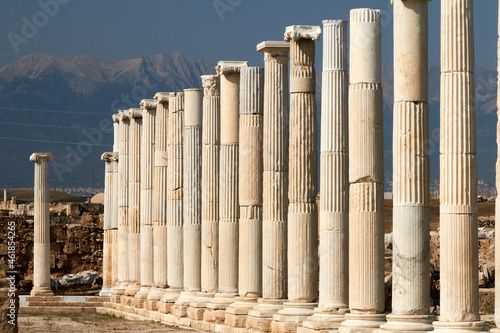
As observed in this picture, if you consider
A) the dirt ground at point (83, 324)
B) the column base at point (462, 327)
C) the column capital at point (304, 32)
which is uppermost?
the column capital at point (304, 32)

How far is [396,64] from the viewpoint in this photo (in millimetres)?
20422

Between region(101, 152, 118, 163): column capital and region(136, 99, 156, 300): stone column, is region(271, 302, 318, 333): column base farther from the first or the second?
region(101, 152, 118, 163): column capital

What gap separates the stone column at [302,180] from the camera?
82.7ft

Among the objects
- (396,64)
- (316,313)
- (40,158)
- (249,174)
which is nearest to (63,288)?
(40,158)

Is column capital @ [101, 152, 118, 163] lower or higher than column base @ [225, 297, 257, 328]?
higher

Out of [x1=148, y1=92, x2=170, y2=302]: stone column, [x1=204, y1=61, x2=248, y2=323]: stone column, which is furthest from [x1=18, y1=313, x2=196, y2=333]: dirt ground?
[x1=148, y1=92, x2=170, y2=302]: stone column

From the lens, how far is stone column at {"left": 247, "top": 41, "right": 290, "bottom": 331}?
1057 inches

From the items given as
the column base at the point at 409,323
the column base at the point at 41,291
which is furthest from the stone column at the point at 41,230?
the column base at the point at 409,323

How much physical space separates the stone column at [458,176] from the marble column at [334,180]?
4689 millimetres

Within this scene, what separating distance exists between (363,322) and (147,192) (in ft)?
62.9

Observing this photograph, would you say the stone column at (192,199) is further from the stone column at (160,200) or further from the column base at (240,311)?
the column base at (240,311)

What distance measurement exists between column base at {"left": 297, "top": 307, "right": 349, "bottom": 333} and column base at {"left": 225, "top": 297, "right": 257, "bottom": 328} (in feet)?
15.2

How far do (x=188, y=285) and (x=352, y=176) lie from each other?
42.1 ft

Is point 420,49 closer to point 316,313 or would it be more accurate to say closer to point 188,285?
point 316,313
